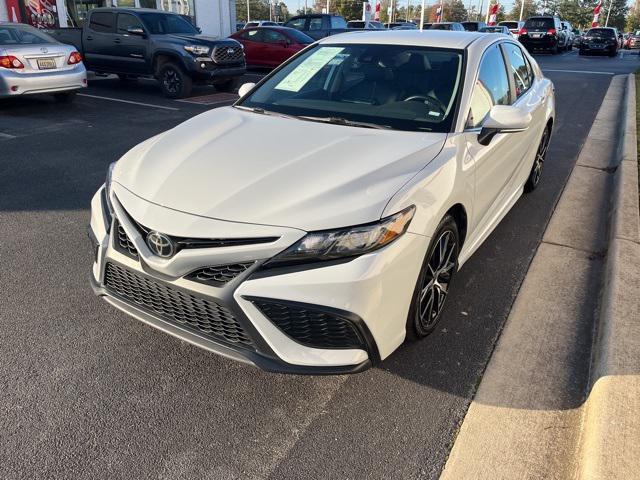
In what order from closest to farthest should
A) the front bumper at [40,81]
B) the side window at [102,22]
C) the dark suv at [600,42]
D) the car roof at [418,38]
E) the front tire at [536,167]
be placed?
1. the car roof at [418,38]
2. the front tire at [536,167]
3. the front bumper at [40,81]
4. the side window at [102,22]
5. the dark suv at [600,42]

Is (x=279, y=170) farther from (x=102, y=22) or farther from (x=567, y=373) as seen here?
(x=102, y=22)

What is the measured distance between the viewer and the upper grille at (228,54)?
1109cm

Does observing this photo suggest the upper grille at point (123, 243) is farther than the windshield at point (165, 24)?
No

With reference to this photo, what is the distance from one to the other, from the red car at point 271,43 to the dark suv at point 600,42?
2186 centimetres

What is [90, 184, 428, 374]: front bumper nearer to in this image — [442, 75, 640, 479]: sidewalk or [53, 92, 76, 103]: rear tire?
[442, 75, 640, 479]: sidewalk

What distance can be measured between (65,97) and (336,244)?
9.87 m

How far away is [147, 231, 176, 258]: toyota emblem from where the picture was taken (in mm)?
2379

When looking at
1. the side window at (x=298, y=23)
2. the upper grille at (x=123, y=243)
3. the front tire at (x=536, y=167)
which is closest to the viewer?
the upper grille at (x=123, y=243)

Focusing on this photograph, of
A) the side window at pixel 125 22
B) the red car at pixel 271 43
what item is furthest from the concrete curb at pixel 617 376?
the red car at pixel 271 43

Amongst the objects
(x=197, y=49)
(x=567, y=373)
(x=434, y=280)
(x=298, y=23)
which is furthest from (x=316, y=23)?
(x=567, y=373)

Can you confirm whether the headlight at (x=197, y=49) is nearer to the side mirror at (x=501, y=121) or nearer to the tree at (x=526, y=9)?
the side mirror at (x=501, y=121)

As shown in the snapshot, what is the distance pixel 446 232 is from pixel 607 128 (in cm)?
776

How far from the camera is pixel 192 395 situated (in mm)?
2666

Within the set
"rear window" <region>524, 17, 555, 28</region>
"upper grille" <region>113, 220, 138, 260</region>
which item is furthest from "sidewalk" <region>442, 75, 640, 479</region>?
"rear window" <region>524, 17, 555, 28</region>
